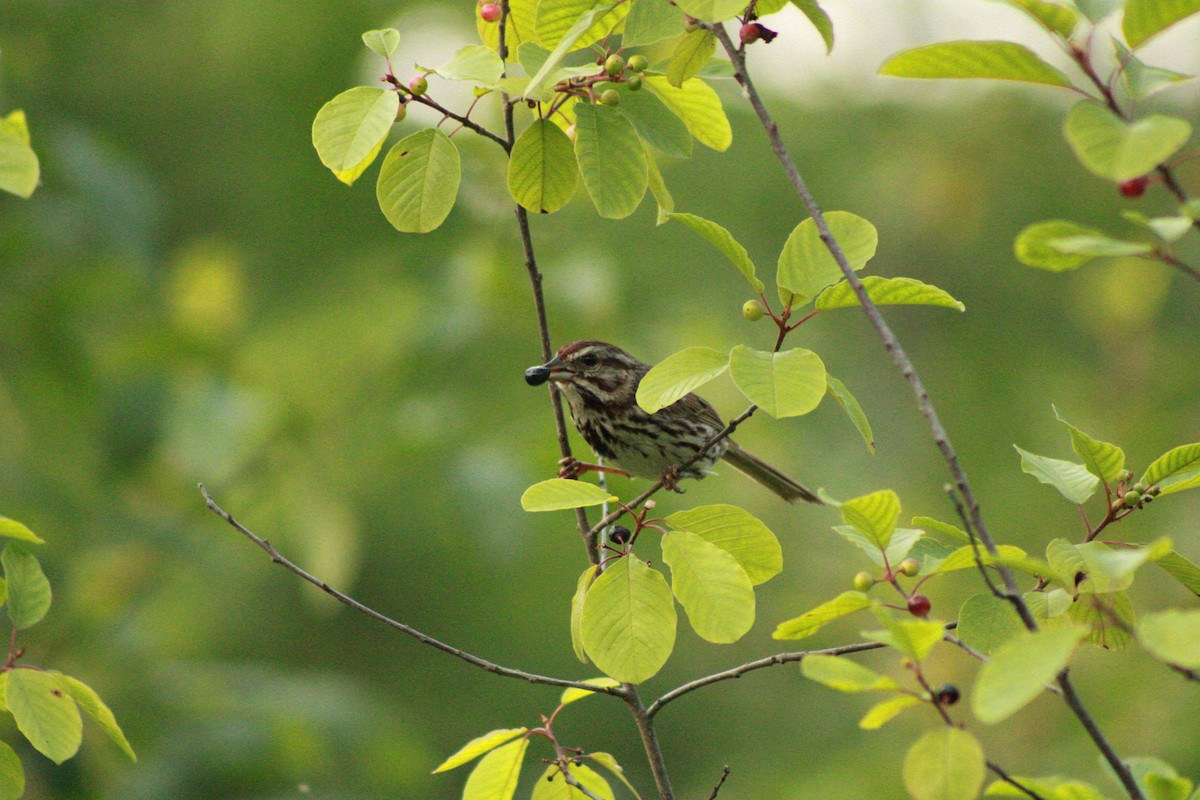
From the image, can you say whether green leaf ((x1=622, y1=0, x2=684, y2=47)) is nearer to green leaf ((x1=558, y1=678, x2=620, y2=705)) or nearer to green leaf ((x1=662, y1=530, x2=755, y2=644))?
green leaf ((x1=662, y1=530, x2=755, y2=644))

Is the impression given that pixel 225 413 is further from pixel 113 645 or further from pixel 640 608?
pixel 640 608

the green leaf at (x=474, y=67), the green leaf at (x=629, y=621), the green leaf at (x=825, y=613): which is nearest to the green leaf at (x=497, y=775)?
the green leaf at (x=629, y=621)

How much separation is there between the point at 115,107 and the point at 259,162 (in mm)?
1130

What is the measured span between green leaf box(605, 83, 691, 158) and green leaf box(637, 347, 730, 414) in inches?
21.6

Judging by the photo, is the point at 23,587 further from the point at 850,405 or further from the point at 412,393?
the point at 412,393

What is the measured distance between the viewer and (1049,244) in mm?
1885

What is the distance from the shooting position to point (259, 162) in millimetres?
9922

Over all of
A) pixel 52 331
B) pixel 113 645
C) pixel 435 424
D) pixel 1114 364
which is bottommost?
pixel 1114 364

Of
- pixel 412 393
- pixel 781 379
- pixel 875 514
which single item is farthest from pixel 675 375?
pixel 412 393

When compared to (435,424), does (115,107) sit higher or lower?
higher

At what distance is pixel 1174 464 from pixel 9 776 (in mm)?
2346

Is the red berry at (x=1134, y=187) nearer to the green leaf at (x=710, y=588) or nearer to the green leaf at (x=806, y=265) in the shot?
the green leaf at (x=806, y=265)

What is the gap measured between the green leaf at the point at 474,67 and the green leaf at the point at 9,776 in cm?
157

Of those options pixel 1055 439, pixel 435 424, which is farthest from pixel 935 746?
pixel 1055 439
